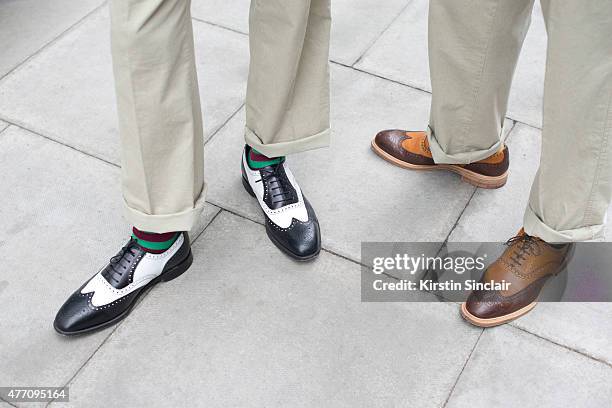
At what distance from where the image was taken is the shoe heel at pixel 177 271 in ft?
5.89

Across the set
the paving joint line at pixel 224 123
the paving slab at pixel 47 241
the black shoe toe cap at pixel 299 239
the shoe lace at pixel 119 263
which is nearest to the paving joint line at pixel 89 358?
the paving slab at pixel 47 241

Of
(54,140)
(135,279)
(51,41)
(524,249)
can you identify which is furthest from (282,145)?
(51,41)

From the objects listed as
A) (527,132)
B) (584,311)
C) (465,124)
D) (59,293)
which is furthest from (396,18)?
(59,293)

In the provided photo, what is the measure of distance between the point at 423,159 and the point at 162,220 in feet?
2.68

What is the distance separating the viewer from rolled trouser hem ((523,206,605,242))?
164 cm

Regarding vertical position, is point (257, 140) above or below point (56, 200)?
above

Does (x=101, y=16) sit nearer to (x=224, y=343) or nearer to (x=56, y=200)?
(x=56, y=200)

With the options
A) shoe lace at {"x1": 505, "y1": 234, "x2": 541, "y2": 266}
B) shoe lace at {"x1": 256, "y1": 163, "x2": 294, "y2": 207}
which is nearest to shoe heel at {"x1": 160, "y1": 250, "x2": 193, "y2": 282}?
shoe lace at {"x1": 256, "y1": 163, "x2": 294, "y2": 207}

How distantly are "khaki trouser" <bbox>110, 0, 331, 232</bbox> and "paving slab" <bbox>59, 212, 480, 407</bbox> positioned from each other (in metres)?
0.22

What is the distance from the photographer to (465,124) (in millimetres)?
1882

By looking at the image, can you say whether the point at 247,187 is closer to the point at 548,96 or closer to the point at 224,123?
the point at 224,123

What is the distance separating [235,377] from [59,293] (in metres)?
0.50

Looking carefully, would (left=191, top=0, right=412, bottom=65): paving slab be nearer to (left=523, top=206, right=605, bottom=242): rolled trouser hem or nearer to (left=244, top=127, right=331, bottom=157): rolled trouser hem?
(left=244, top=127, right=331, bottom=157): rolled trouser hem

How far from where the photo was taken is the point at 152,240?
5.73 ft
